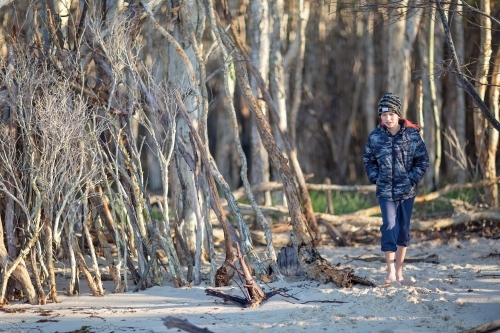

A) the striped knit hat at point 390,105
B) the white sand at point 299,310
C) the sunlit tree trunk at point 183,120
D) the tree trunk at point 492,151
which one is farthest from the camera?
the tree trunk at point 492,151

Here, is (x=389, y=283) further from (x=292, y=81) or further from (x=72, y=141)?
(x=292, y=81)

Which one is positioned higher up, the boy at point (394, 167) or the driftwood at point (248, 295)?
the boy at point (394, 167)

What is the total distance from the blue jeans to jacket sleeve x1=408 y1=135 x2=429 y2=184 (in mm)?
210

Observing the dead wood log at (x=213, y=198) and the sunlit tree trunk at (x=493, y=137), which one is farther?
the sunlit tree trunk at (x=493, y=137)

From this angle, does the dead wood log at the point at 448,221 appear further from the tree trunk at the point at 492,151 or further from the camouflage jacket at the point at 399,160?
the camouflage jacket at the point at 399,160

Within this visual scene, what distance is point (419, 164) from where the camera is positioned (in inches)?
259

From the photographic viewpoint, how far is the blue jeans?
6.49 metres

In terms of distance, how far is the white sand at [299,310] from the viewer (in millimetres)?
5602

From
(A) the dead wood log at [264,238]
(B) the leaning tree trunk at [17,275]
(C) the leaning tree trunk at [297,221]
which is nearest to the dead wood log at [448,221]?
(A) the dead wood log at [264,238]

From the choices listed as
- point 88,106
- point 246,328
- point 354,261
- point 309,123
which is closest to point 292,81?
point 309,123

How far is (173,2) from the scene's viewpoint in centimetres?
817

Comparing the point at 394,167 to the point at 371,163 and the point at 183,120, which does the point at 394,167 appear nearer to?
the point at 371,163

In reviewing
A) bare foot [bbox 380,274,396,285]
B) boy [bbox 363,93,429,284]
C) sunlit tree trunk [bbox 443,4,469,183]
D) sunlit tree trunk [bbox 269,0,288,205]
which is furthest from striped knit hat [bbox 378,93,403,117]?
sunlit tree trunk [bbox 443,4,469,183]

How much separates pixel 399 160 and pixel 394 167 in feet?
0.24
